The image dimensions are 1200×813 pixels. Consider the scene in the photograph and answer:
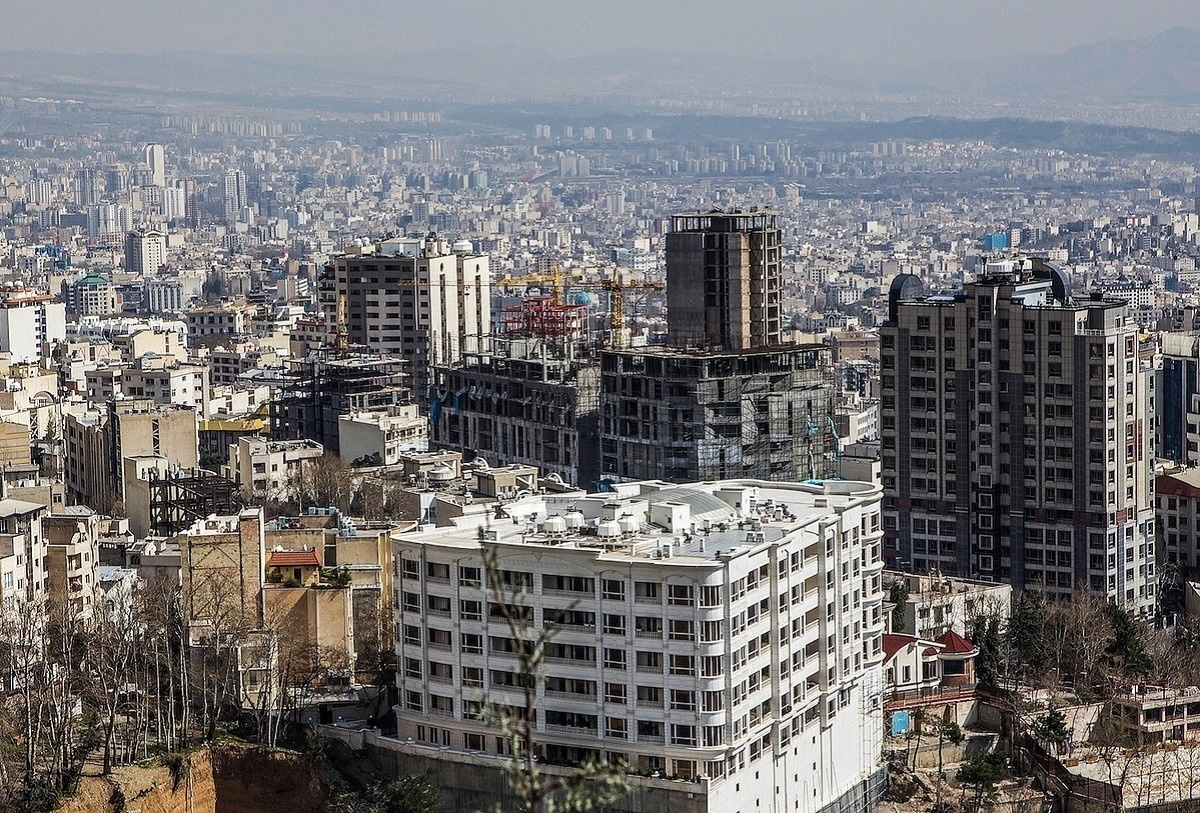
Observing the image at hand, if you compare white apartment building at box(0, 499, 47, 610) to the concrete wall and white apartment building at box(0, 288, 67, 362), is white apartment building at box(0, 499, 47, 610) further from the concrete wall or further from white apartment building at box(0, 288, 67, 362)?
white apartment building at box(0, 288, 67, 362)

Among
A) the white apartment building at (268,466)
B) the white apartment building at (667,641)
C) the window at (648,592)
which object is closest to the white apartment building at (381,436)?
the white apartment building at (268,466)

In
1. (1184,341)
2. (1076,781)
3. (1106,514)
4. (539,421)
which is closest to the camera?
(1076,781)

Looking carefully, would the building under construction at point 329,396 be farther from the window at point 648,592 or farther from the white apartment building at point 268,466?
the window at point 648,592

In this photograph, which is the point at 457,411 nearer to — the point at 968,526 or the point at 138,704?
the point at 968,526

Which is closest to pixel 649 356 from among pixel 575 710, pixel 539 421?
pixel 539 421

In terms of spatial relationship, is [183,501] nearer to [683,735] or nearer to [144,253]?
[683,735]

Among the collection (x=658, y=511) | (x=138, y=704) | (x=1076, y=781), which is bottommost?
(x=1076, y=781)

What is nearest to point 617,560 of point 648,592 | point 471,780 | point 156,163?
point 648,592
